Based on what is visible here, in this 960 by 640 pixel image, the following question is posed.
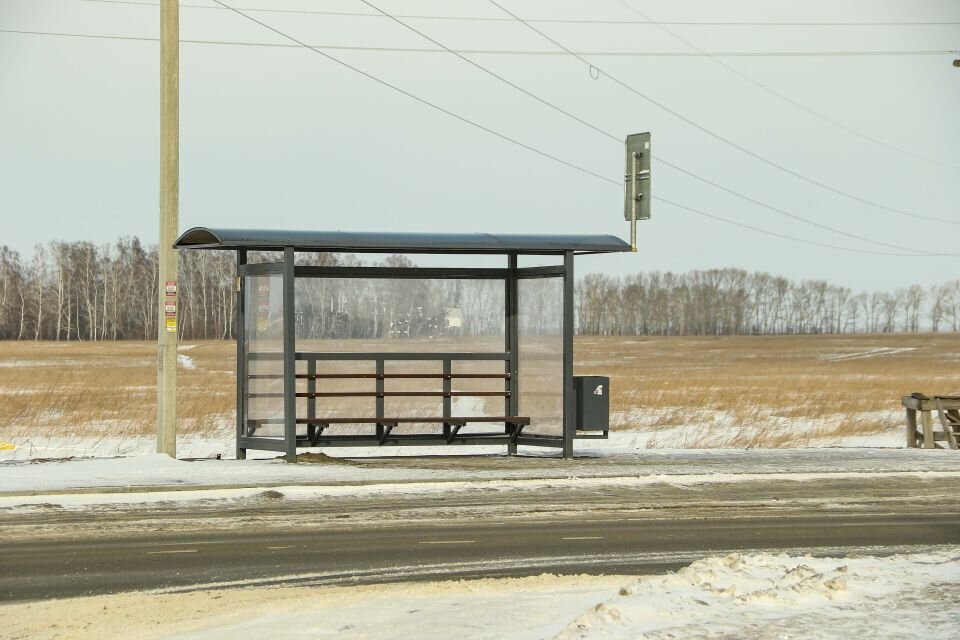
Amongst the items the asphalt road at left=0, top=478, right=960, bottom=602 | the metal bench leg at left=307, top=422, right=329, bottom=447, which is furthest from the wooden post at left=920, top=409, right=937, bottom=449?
the metal bench leg at left=307, top=422, right=329, bottom=447

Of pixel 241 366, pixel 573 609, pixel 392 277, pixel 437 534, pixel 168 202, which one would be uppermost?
pixel 168 202

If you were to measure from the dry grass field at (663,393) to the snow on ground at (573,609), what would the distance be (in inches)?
→ 615

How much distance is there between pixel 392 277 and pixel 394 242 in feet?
5.00

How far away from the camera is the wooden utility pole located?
16812 mm

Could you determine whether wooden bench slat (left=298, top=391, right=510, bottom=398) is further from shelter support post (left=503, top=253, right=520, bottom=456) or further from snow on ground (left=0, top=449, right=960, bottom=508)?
snow on ground (left=0, top=449, right=960, bottom=508)

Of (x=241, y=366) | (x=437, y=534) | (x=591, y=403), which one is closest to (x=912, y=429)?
(x=591, y=403)

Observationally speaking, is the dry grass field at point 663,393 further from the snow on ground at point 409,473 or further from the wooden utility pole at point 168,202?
the wooden utility pole at point 168,202

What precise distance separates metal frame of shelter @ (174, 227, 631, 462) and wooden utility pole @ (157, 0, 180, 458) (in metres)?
0.35

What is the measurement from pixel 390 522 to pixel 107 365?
51.5 metres

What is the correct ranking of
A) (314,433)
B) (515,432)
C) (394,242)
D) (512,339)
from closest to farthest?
(394,242) → (314,433) → (515,432) → (512,339)

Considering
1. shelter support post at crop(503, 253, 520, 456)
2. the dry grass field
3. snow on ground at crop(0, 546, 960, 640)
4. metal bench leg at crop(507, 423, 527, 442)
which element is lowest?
the dry grass field

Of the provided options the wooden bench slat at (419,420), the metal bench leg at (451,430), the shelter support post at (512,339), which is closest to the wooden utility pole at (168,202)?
the wooden bench slat at (419,420)

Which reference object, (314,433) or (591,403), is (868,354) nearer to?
(591,403)

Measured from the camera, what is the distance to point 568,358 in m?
17.7
